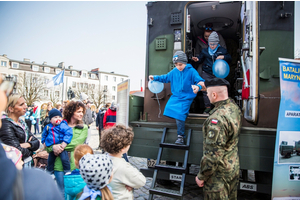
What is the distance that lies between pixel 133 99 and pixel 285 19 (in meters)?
2.89

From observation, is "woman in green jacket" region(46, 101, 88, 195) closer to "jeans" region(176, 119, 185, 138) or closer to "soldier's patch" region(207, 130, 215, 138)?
"jeans" region(176, 119, 185, 138)

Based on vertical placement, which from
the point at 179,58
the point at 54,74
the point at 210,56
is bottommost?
the point at 179,58

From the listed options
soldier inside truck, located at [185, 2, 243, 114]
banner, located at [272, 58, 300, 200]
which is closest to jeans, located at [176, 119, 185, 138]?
banner, located at [272, 58, 300, 200]

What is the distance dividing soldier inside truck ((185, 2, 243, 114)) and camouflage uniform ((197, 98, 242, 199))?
2.50 m

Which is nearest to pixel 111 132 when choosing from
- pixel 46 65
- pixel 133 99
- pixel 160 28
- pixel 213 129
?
pixel 213 129

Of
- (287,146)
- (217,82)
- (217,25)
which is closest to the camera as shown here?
(217,82)

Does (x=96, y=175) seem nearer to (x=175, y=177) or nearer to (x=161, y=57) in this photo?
(x=175, y=177)

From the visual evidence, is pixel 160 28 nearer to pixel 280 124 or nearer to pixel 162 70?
pixel 162 70

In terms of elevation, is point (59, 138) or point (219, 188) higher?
point (59, 138)

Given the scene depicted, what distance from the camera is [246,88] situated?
2.98 m

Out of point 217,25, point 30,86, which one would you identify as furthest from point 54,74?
point 217,25

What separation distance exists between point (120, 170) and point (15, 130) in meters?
1.76

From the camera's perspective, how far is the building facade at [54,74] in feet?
136

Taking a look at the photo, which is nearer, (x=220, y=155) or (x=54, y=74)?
(x=220, y=155)
